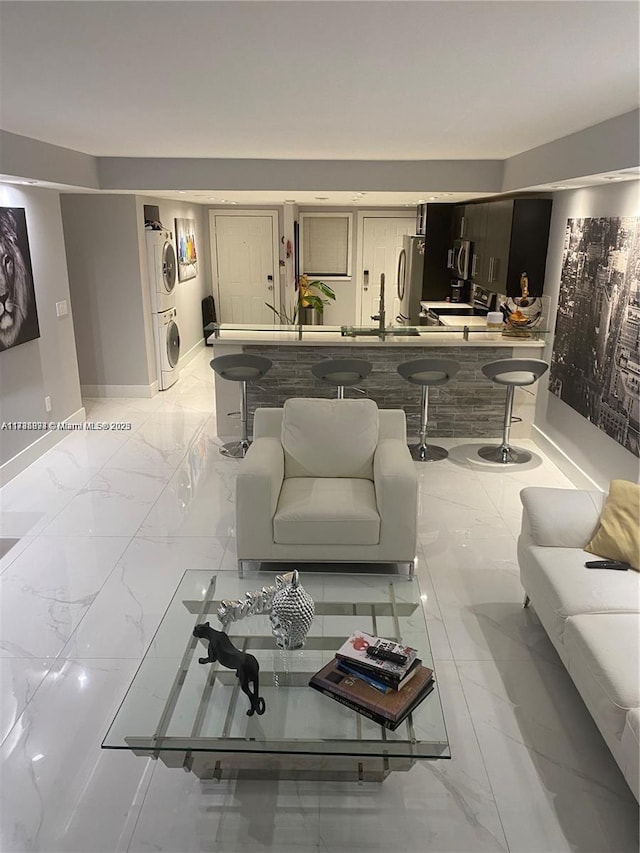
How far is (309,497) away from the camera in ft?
11.3

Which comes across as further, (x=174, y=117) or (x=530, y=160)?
(x=530, y=160)

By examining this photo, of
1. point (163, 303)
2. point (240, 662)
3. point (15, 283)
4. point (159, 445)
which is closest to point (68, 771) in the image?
point (240, 662)

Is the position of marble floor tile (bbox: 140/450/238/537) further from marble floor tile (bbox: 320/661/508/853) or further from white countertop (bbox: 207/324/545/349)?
marble floor tile (bbox: 320/661/508/853)

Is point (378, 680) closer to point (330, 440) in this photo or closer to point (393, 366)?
point (330, 440)

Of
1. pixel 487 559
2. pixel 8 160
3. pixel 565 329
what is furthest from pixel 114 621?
pixel 565 329

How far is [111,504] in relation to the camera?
174 inches

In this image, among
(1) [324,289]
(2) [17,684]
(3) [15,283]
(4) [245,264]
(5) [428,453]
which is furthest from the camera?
(4) [245,264]

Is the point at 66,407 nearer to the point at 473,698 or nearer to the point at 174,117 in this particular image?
the point at 174,117

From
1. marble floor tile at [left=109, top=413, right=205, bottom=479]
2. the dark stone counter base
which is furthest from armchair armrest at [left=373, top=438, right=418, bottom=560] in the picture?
the dark stone counter base

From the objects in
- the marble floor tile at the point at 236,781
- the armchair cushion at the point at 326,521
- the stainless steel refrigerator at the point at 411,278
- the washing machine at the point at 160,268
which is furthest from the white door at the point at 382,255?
the armchair cushion at the point at 326,521

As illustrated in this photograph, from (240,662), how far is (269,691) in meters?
0.16

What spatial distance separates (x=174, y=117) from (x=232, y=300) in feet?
22.2

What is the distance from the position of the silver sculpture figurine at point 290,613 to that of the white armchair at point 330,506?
0.93 meters

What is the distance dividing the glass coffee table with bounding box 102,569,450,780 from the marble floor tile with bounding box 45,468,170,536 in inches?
63.6
